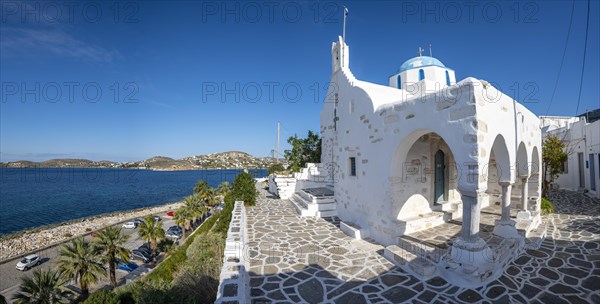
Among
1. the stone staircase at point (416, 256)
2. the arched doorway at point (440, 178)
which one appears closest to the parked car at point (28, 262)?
the stone staircase at point (416, 256)

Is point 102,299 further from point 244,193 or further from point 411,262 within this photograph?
point 411,262

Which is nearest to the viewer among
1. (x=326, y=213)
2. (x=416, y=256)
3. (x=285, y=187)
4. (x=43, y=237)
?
(x=416, y=256)

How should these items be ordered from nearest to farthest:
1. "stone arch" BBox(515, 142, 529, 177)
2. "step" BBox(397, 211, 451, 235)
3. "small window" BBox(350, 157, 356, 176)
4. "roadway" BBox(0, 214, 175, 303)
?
1. "step" BBox(397, 211, 451, 235)
2. "stone arch" BBox(515, 142, 529, 177)
3. "small window" BBox(350, 157, 356, 176)
4. "roadway" BBox(0, 214, 175, 303)

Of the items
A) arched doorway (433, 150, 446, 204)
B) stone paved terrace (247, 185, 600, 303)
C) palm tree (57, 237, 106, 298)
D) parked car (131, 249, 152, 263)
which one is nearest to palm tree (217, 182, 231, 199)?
parked car (131, 249, 152, 263)

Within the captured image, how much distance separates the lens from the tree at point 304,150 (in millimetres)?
20516

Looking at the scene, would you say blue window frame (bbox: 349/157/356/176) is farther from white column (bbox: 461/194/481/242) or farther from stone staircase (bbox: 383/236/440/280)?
white column (bbox: 461/194/481/242)

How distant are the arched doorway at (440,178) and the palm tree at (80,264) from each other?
59.6 ft

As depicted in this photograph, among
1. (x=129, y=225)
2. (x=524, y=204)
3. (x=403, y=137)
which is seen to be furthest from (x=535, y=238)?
(x=129, y=225)

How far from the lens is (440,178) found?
28.9 feet

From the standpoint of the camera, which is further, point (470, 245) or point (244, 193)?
point (244, 193)

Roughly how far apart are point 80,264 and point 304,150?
15.4 metres

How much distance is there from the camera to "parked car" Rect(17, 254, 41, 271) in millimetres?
23469

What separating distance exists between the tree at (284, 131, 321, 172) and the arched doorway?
38.9 feet

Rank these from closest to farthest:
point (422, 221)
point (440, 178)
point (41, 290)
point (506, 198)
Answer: point (506, 198), point (422, 221), point (440, 178), point (41, 290)
